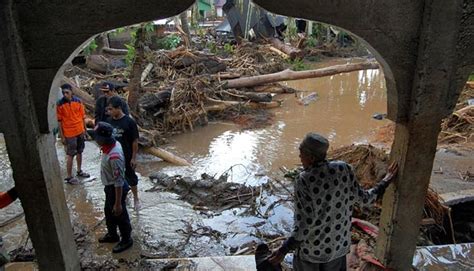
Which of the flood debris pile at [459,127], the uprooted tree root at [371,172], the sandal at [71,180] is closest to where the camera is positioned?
the uprooted tree root at [371,172]

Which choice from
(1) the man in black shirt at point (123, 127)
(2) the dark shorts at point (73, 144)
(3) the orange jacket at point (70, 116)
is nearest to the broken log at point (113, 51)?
(2) the dark shorts at point (73, 144)

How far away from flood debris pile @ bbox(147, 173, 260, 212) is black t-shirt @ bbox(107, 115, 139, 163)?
165 cm

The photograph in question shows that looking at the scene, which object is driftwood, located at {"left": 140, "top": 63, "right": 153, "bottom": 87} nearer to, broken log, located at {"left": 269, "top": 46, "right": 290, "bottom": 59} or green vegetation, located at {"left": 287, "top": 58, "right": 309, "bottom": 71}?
green vegetation, located at {"left": 287, "top": 58, "right": 309, "bottom": 71}

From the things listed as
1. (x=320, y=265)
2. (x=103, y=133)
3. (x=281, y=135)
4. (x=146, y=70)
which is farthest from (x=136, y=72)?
(x=320, y=265)

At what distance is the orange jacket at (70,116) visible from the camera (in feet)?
20.7

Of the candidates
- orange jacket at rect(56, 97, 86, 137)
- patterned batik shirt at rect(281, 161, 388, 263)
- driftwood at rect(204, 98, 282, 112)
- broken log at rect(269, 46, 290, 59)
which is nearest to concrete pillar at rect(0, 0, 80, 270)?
patterned batik shirt at rect(281, 161, 388, 263)

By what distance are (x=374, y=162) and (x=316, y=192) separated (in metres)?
4.24

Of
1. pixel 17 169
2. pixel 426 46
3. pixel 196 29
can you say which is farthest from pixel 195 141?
pixel 196 29

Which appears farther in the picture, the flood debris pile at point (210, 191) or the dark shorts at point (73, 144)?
the dark shorts at point (73, 144)

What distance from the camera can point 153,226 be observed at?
5.62 m

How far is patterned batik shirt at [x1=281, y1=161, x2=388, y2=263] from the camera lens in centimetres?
281

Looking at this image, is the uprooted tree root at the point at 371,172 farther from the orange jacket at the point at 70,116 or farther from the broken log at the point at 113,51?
the broken log at the point at 113,51

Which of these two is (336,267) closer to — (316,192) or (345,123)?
(316,192)

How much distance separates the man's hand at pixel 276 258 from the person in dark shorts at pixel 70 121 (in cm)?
470
